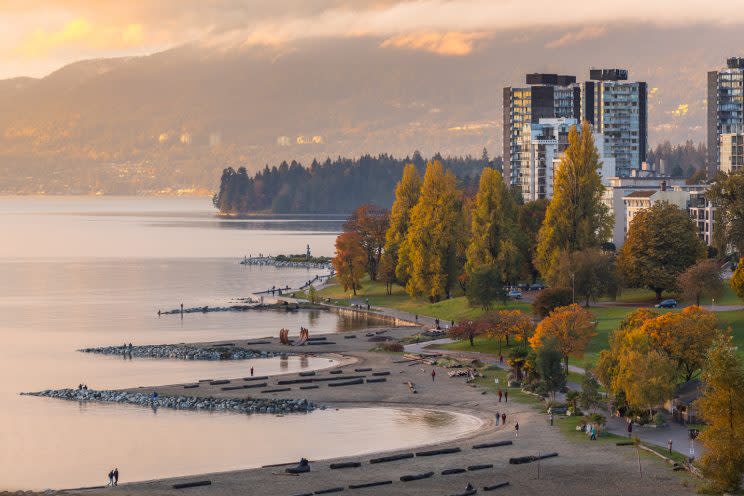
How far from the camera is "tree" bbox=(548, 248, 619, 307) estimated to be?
12938cm

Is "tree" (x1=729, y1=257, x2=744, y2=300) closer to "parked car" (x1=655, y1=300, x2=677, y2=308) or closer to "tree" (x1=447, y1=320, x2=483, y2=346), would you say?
"parked car" (x1=655, y1=300, x2=677, y2=308)

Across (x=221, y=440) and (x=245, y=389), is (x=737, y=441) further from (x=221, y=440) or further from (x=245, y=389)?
(x=245, y=389)

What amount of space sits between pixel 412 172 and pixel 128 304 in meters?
40.4

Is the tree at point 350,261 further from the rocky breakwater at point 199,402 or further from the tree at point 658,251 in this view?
the rocky breakwater at point 199,402

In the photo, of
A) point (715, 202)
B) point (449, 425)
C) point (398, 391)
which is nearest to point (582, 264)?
point (715, 202)

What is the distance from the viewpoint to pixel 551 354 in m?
91.6

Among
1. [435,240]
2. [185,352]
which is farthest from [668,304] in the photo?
[185,352]

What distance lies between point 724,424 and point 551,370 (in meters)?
26.7

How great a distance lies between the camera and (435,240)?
152125mm

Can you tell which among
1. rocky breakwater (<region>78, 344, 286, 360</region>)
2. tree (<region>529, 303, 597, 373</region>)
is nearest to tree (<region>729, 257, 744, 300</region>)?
tree (<region>529, 303, 597, 373</region>)

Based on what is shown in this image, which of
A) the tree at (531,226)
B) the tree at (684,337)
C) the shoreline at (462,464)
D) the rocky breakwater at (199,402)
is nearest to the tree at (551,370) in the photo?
the shoreline at (462,464)

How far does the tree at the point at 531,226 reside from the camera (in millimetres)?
158625

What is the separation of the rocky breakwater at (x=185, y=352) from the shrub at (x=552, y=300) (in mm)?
24066

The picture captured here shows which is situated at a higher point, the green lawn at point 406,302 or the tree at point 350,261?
the tree at point 350,261
